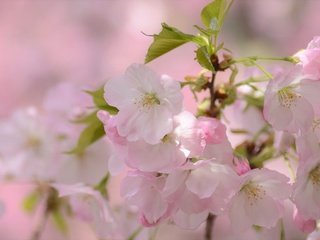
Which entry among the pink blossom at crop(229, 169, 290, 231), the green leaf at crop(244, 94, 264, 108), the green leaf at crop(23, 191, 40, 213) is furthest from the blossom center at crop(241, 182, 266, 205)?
the green leaf at crop(23, 191, 40, 213)

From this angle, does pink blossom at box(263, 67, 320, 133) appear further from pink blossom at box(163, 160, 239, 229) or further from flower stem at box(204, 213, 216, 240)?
flower stem at box(204, 213, 216, 240)

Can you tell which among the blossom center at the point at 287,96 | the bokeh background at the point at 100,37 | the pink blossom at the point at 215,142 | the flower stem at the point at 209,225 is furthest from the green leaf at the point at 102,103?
the bokeh background at the point at 100,37

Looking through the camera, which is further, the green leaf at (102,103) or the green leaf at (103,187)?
the green leaf at (103,187)

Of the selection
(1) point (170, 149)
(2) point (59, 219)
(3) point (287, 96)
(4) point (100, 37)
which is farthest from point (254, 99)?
(4) point (100, 37)

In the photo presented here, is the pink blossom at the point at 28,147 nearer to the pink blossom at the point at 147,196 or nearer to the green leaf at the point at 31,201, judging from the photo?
the green leaf at the point at 31,201

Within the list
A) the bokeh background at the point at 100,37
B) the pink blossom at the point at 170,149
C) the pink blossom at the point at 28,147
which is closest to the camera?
the pink blossom at the point at 170,149

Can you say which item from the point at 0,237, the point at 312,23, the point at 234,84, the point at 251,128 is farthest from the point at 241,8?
the point at 234,84

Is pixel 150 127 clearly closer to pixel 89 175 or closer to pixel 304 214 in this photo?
pixel 304 214
